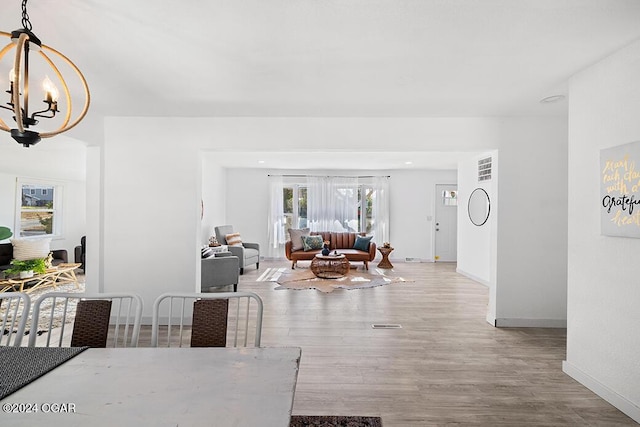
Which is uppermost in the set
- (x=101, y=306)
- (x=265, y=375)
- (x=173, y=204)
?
(x=173, y=204)

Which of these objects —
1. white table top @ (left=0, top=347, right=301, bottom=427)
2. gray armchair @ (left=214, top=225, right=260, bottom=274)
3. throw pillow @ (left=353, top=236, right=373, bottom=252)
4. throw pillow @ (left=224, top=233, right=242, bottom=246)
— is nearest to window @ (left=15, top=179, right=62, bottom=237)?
gray armchair @ (left=214, top=225, right=260, bottom=274)

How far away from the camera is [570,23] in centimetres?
197

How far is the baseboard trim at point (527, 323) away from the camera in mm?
3908

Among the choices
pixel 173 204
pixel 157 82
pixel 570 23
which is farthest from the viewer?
pixel 173 204

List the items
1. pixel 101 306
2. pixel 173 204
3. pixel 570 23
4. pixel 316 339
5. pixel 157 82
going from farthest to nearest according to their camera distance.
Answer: pixel 173 204, pixel 316 339, pixel 157 82, pixel 570 23, pixel 101 306

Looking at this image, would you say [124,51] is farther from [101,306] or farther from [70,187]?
[70,187]

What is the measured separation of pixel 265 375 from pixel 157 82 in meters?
2.62

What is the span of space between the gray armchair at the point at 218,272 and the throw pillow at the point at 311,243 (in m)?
2.57

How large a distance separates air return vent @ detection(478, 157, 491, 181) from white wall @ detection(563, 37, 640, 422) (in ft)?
11.8

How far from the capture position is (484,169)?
6.38 m

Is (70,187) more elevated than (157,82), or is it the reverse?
(157,82)

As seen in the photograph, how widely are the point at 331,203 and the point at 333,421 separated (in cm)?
711

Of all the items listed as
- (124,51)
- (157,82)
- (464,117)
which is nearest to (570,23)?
(464,117)

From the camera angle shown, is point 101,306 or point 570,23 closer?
point 101,306
